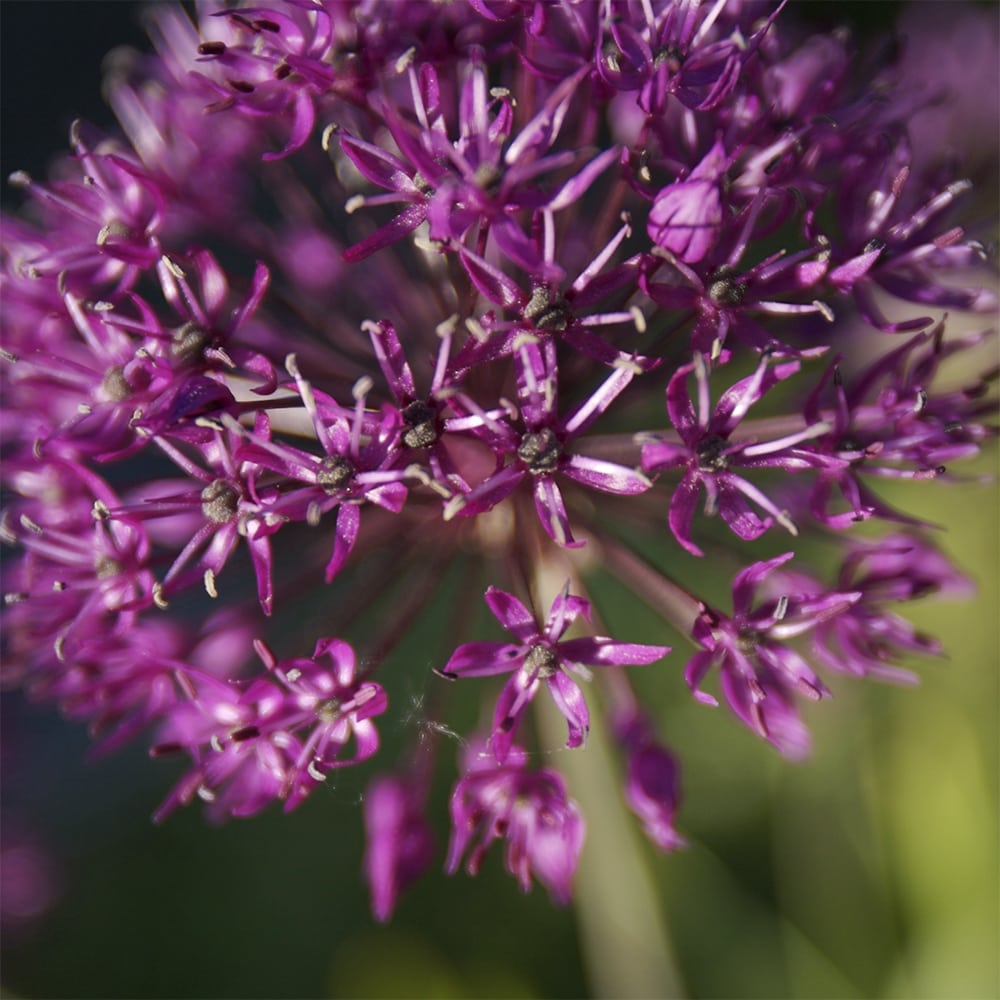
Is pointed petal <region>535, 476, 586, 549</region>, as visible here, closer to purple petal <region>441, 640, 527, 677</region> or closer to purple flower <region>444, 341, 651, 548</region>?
purple flower <region>444, 341, 651, 548</region>

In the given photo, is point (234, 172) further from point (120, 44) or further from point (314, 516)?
point (120, 44)

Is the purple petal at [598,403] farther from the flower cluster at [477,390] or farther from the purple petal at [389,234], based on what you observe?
the purple petal at [389,234]

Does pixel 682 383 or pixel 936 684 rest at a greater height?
pixel 682 383

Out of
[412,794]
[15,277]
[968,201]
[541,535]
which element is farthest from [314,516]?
[968,201]

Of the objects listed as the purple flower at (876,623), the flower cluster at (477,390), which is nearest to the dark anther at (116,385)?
the flower cluster at (477,390)

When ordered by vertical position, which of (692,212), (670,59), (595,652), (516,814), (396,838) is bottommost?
(396,838)

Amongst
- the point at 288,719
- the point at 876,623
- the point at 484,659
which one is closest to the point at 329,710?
the point at 288,719

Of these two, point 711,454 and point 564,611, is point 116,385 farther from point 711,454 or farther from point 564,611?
point 711,454
